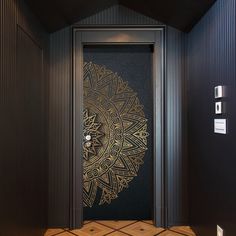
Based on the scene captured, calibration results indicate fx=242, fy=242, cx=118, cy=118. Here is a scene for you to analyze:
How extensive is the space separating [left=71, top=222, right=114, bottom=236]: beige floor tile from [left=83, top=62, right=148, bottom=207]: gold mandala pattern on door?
0.28 metres

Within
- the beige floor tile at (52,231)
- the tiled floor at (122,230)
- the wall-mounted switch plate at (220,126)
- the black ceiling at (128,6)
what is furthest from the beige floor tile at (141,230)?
the black ceiling at (128,6)

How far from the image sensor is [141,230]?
2.66 meters

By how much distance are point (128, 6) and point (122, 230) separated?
2487mm

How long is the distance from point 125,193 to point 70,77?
154 centimetres

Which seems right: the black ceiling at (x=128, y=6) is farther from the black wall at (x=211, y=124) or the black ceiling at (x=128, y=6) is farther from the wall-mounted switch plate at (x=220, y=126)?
the wall-mounted switch plate at (x=220, y=126)

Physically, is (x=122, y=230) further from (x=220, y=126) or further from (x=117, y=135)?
(x=220, y=126)

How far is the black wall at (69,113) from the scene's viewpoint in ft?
8.93

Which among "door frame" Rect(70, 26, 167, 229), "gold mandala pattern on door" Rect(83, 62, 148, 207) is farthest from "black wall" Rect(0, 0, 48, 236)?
"gold mandala pattern on door" Rect(83, 62, 148, 207)

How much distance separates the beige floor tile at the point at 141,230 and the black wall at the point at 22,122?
3.03 ft

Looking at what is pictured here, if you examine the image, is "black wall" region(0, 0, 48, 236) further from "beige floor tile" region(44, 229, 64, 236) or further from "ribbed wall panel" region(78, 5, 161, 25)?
"ribbed wall panel" region(78, 5, 161, 25)

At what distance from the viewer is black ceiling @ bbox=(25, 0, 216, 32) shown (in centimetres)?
220

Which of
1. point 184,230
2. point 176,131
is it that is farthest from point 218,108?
point 184,230

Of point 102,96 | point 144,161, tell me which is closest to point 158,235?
point 144,161

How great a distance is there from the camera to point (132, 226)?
277cm
